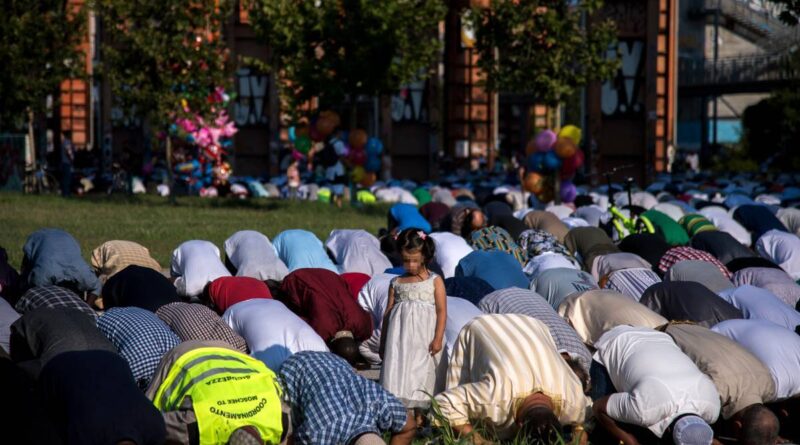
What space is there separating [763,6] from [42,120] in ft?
168

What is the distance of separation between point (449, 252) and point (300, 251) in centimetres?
171

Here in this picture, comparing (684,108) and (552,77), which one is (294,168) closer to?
(552,77)

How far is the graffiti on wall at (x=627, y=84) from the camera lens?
34.4 metres

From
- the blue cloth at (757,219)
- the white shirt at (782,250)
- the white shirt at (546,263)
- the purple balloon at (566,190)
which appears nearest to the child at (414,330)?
the white shirt at (546,263)

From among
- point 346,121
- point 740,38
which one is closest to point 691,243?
point 346,121

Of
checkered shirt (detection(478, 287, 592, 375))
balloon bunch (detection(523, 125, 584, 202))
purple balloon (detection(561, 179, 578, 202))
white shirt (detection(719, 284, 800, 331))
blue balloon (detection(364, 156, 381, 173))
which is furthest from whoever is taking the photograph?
blue balloon (detection(364, 156, 381, 173))

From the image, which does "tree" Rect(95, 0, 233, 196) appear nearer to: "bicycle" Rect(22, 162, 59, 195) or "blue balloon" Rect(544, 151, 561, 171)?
"bicycle" Rect(22, 162, 59, 195)

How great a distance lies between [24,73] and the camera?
34.2m

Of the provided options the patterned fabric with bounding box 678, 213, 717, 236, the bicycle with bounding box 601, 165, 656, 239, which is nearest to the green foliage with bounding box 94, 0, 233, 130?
the bicycle with bounding box 601, 165, 656, 239

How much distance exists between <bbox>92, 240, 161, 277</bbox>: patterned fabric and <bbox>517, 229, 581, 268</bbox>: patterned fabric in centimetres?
433

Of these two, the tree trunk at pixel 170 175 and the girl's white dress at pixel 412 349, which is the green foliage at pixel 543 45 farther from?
the girl's white dress at pixel 412 349

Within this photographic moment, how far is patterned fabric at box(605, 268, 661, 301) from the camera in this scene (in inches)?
477

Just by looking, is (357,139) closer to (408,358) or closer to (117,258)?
(117,258)

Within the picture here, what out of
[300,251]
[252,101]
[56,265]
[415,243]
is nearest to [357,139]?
[300,251]
